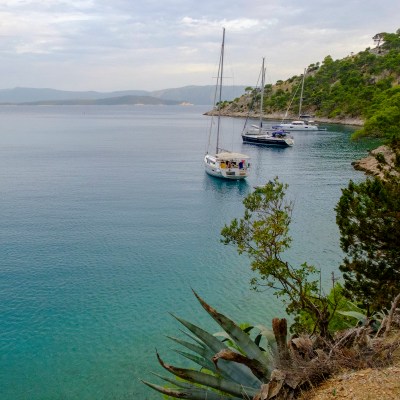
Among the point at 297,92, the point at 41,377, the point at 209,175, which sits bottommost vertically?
the point at 41,377

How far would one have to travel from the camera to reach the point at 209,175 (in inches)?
2064

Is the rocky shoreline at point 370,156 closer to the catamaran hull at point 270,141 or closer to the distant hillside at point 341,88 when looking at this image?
the distant hillside at point 341,88

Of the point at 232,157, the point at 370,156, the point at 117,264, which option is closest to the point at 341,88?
the point at 370,156

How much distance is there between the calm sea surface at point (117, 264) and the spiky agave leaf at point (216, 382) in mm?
8590

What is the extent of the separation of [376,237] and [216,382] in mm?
7968

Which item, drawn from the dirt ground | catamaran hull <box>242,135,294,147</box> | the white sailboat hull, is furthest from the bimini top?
the dirt ground

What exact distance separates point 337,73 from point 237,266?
461ft

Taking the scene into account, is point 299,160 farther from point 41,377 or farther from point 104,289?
point 41,377

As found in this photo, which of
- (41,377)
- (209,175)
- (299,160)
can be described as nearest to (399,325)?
(41,377)

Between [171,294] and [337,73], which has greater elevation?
[337,73]

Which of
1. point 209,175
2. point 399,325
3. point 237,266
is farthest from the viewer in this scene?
→ point 209,175

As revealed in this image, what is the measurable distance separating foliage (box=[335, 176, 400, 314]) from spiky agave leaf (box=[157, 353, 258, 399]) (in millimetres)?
6565

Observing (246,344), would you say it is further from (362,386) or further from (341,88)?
(341,88)

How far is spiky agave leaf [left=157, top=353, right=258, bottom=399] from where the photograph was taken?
21.9 feet
